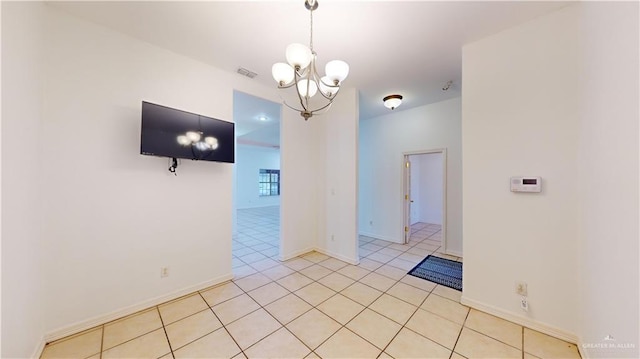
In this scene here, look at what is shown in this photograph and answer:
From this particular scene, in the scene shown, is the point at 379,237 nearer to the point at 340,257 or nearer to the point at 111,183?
the point at 340,257

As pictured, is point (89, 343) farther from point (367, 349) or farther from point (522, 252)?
point (522, 252)

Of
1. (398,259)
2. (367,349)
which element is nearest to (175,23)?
(367,349)

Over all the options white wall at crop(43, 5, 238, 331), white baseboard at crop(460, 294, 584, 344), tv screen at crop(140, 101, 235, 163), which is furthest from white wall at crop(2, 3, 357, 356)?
white baseboard at crop(460, 294, 584, 344)

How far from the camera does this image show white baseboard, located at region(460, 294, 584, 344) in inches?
70.7

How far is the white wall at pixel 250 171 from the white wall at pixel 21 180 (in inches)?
316

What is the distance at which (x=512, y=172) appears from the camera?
80.7 inches

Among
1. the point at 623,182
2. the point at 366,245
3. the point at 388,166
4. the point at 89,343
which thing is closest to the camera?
the point at 623,182

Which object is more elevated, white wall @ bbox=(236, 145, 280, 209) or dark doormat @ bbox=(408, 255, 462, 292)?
white wall @ bbox=(236, 145, 280, 209)

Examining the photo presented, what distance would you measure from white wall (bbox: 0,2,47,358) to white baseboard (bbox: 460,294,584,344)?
3690 mm

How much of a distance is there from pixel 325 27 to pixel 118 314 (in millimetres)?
3497

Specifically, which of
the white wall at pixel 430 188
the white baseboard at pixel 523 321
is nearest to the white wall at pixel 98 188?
the white baseboard at pixel 523 321

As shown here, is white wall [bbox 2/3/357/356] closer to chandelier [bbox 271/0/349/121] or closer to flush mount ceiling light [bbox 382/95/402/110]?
chandelier [bbox 271/0/349/121]

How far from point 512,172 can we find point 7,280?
13.0 feet

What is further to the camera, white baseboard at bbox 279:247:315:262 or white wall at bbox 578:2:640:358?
white baseboard at bbox 279:247:315:262
